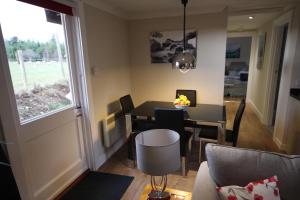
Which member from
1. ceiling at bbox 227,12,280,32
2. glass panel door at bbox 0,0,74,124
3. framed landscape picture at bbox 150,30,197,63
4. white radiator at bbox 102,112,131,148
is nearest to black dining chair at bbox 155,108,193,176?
white radiator at bbox 102,112,131,148

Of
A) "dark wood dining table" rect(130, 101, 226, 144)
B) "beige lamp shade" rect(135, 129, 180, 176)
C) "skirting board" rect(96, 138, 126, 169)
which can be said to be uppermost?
"beige lamp shade" rect(135, 129, 180, 176)

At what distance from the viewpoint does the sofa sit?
1193 millimetres

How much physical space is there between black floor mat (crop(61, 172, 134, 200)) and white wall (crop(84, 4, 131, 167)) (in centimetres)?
29

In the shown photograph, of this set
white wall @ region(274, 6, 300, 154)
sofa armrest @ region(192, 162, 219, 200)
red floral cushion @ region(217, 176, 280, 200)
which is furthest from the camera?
white wall @ region(274, 6, 300, 154)

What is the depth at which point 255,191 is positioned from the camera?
1.14m

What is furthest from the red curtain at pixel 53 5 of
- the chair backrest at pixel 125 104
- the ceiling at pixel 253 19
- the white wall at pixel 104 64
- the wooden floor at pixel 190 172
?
the ceiling at pixel 253 19

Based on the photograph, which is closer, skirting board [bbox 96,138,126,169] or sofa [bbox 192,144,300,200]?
sofa [bbox 192,144,300,200]

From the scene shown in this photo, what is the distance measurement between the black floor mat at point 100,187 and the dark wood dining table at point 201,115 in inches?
34.8

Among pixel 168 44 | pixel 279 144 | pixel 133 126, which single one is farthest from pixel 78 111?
pixel 279 144

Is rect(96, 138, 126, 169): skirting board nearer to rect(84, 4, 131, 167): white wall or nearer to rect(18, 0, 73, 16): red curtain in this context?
rect(84, 4, 131, 167): white wall

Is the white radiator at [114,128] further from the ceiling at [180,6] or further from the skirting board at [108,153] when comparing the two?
the ceiling at [180,6]

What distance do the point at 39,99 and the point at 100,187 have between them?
1243 millimetres

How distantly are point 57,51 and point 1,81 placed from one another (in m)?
0.77

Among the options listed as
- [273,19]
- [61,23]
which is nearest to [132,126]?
[61,23]
